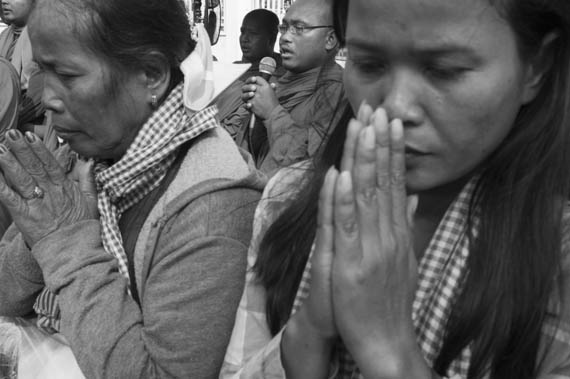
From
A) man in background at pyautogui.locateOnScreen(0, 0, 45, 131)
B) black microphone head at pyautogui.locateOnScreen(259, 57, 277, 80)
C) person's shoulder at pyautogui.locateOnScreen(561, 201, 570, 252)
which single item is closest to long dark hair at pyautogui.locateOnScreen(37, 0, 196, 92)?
person's shoulder at pyautogui.locateOnScreen(561, 201, 570, 252)

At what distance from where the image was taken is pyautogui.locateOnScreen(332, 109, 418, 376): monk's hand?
0.96 m

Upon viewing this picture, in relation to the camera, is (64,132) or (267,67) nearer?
(64,132)

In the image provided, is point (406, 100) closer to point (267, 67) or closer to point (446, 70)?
point (446, 70)

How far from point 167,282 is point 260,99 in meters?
2.28

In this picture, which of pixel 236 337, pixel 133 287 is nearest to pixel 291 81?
pixel 133 287

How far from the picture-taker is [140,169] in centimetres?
167

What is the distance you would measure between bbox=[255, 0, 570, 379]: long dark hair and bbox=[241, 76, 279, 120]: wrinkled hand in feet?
8.24

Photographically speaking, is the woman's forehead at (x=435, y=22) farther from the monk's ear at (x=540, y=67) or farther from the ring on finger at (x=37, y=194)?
Answer: the ring on finger at (x=37, y=194)

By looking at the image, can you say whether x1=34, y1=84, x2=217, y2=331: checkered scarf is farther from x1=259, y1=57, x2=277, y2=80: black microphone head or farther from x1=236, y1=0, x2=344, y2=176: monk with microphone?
x1=259, y1=57, x2=277, y2=80: black microphone head

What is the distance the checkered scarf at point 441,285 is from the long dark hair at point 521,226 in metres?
0.01

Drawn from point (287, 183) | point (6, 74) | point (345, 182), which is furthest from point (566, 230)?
point (6, 74)

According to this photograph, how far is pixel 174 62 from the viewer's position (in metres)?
1.79

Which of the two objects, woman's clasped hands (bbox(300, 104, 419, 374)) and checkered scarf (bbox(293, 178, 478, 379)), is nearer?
woman's clasped hands (bbox(300, 104, 419, 374))

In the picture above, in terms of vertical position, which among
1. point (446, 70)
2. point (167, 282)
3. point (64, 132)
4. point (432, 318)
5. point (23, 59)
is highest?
point (446, 70)
